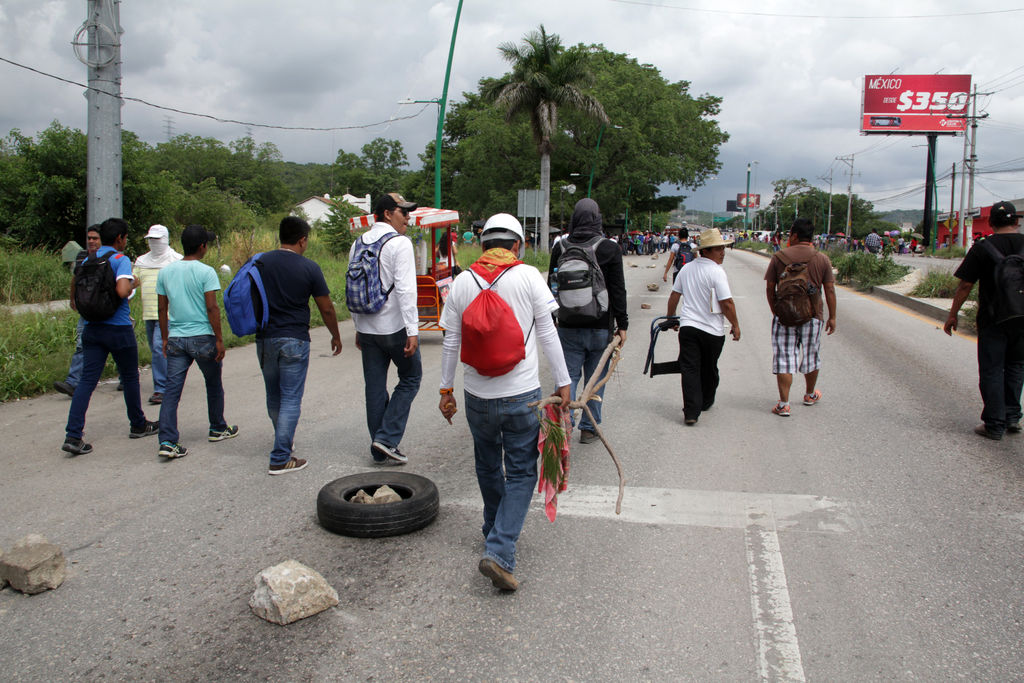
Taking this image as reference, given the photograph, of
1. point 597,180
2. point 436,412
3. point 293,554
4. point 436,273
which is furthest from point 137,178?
point 597,180

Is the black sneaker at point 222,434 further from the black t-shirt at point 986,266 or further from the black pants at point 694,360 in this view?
the black t-shirt at point 986,266

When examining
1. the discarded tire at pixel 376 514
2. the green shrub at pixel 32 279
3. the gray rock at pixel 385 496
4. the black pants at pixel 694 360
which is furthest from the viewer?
the green shrub at pixel 32 279

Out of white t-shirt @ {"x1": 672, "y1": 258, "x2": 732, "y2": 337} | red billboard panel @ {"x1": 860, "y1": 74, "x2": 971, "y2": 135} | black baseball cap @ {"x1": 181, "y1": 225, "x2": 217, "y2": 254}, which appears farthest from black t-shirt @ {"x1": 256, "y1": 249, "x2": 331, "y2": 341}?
red billboard panel @ {"x1": 860, "y1": 74, "x2": 971, "y2": 135}

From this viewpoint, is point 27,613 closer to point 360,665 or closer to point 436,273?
point 360,665

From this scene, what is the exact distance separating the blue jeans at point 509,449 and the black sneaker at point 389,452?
1863 millimetres

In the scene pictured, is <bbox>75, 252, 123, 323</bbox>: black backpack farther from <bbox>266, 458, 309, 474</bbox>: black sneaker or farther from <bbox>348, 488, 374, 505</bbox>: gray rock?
<bbox>348, 488, 374, 505</bbox>: gray rock

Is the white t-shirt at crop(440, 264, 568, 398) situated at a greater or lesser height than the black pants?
greater

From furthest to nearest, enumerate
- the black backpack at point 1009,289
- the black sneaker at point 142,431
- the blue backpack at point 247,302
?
the black sneaker at point 142,431 → the black backpack at point 1009,289 → the blue backpack at point 247,302

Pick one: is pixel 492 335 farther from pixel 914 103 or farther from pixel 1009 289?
pixel 914 103

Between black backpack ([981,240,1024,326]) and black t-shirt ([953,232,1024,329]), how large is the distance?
5 centimetres

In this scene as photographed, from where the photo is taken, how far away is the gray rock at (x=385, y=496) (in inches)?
173

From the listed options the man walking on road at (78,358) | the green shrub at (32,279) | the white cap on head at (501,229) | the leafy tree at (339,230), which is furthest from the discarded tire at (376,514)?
the leafy tree at (339,230)

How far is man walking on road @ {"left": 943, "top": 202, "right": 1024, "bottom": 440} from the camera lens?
5887 millimetres

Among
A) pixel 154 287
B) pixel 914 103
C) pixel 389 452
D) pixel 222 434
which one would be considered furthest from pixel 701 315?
pixel 914 103
